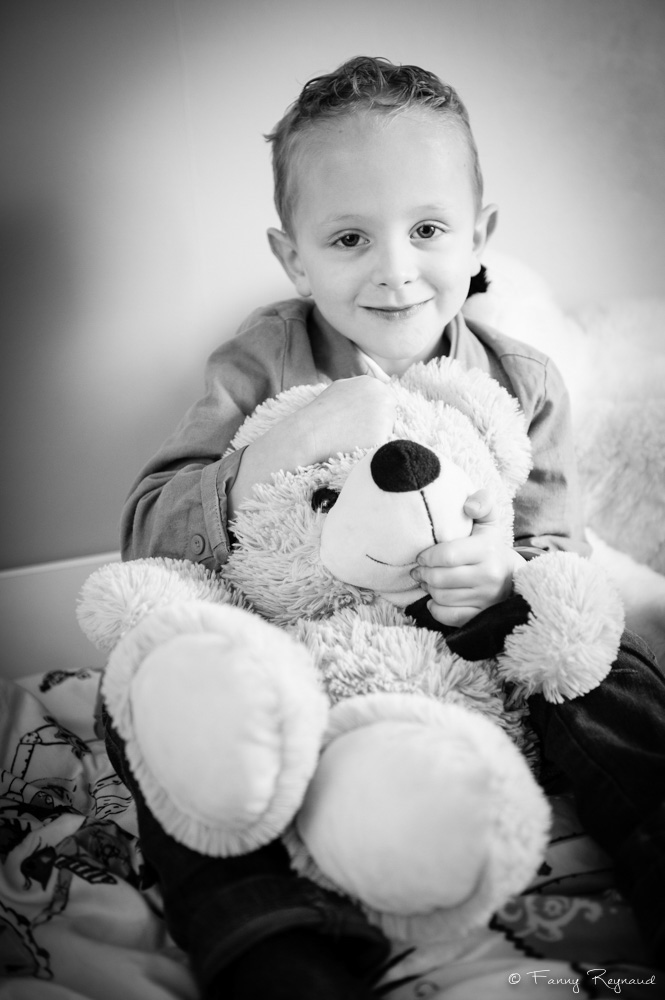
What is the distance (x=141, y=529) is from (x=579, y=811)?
1.77ft

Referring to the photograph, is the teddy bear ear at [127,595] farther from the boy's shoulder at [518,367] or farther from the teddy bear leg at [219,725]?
the boy's shoulder at [518,367]

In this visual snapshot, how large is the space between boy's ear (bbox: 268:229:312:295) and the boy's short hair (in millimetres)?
34

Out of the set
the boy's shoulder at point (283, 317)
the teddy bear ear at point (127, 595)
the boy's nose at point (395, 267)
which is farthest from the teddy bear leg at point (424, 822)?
the boy's shoulder at point (283, 317)

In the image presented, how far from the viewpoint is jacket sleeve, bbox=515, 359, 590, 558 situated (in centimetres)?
91

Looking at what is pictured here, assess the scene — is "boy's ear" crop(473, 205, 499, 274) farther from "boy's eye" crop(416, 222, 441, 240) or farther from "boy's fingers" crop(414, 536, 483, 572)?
"boy's fingers" crop(414, 536, 483, 572)

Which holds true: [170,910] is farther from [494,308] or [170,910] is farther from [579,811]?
[494,308]

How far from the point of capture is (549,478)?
937 mm

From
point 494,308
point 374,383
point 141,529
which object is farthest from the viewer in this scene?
point 494,308

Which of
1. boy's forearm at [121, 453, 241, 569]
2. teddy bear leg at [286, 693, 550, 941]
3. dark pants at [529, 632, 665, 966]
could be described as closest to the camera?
teddy bear leg at [286, 693, 550, 941]

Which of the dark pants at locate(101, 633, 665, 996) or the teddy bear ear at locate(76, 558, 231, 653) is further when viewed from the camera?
the teddy bear ear at locate(76, 558, 231, 653)

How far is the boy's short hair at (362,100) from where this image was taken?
792mm

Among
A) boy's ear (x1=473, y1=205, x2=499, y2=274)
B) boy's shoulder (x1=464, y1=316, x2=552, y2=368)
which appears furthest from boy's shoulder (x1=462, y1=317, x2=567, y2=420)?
boy's ear (x1=473, y1=205, x2=499, y2=274)

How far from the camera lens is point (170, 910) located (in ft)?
1.72

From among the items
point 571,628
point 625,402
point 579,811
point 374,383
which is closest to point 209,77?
point 374,383
